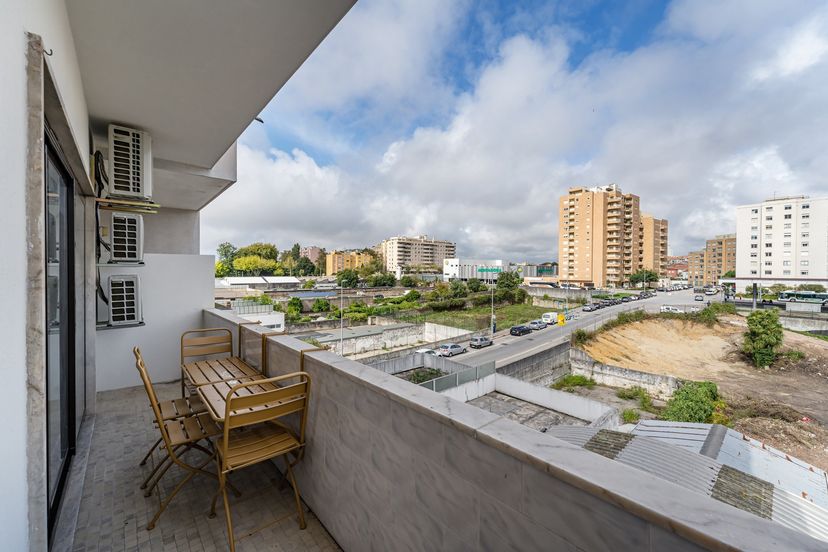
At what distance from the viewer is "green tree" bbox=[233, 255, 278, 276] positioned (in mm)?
41772

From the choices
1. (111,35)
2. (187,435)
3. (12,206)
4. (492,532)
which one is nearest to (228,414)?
(187,435)

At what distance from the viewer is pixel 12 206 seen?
3.06 feet

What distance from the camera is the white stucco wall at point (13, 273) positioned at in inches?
34.4

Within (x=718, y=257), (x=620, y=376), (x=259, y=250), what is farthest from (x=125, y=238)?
(x=718, y=257)

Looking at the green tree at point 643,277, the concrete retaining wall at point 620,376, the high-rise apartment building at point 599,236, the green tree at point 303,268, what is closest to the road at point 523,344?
the concrete retaining wall at point 620,376

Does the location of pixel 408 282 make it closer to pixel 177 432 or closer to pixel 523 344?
pixel 523 344

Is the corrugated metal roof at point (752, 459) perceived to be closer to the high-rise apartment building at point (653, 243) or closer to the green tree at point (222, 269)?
the green tree at point (222, 269)

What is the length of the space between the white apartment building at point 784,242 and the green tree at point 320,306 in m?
46.9

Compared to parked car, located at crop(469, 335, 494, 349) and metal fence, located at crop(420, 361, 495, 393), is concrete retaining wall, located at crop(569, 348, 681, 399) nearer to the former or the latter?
parked car, located at crop(469, 335, 494, 349)

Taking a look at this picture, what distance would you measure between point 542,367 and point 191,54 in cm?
1997

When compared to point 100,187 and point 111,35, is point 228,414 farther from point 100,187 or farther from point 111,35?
point 100,187

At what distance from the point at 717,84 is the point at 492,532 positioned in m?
40.5

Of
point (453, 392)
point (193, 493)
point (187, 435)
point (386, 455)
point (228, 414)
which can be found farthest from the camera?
point (453, 392)

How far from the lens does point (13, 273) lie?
3.09ft
